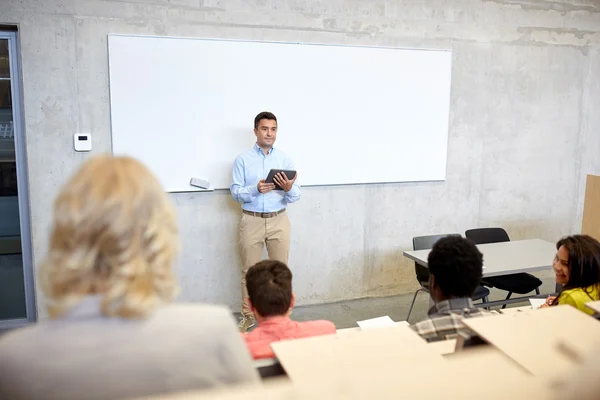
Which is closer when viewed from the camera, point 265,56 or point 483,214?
point 265,56

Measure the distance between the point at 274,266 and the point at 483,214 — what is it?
372cm

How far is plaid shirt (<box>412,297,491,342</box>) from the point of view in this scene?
6.10ft

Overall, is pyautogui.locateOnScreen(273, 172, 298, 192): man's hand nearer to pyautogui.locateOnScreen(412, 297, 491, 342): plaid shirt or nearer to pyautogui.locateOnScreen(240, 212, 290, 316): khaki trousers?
pyautogui.locateOnScreen(240, 212, 290, 316): khaki trousers

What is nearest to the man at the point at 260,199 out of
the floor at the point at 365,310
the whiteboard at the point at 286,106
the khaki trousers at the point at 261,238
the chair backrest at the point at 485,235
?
the khaki trousers at the point at 261,238

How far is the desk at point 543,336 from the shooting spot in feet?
3.82

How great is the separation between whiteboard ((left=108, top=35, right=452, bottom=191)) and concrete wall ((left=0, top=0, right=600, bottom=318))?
4.6 inches

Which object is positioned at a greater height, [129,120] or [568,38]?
[568,38]

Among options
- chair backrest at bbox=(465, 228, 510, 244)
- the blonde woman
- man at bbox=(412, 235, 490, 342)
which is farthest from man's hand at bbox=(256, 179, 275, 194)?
the blonde woman

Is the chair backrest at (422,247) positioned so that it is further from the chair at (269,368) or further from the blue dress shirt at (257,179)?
the chair at (269,368)

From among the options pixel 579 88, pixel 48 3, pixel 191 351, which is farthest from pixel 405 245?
pixel 191 351

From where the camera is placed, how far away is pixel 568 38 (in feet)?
17.4

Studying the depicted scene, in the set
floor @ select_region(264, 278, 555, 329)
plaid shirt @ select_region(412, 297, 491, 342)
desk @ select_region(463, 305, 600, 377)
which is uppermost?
desk @ select_region(463, 305, 600, 377)

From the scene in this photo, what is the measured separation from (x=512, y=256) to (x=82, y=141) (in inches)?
137

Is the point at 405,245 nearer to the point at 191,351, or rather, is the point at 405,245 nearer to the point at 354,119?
the point at 354,119
